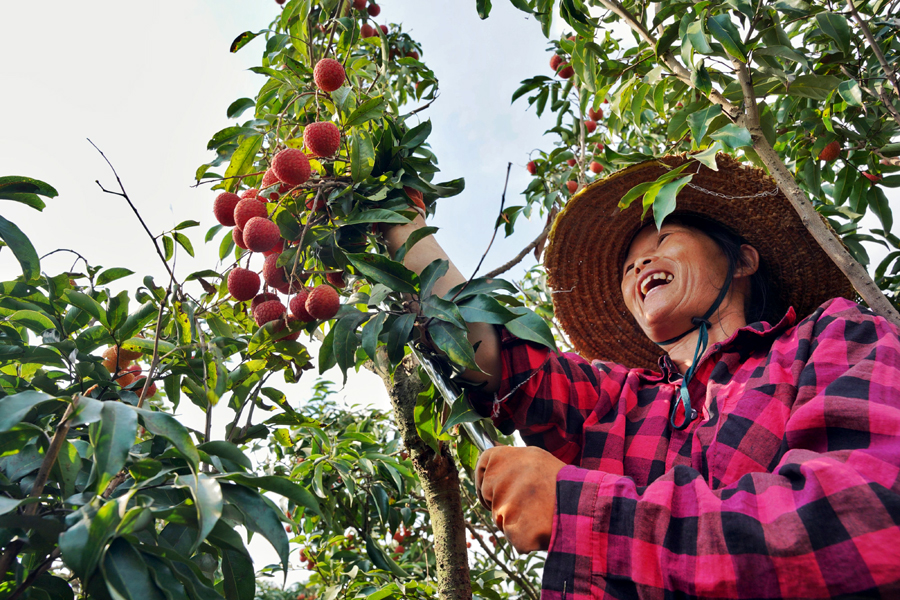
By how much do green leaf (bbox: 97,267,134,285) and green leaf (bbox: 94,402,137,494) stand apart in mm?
797

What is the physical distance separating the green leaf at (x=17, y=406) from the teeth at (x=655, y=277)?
43.1 inches

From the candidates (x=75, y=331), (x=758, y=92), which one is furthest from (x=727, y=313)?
(x=75, y=331)

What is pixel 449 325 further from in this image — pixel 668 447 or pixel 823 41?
pixel 823 41

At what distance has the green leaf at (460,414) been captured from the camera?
2.98 ft

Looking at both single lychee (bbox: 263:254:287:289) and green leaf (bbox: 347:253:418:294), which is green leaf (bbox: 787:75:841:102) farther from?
single lychee (bbox: 263:254:287:289)

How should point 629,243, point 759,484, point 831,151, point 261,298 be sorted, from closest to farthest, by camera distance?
point 759,484 → point 261,298 → point 629,243 → point 831,151

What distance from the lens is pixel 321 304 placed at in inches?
38.6

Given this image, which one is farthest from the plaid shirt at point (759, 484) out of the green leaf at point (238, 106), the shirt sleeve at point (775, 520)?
the green leaf at point (238, 106)

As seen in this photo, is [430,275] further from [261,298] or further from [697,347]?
[697,347]

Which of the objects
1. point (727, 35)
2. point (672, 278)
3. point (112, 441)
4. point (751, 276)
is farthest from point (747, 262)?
point (112, 441)

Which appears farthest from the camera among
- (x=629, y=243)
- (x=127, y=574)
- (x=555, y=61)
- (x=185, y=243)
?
(x=555, y=61)

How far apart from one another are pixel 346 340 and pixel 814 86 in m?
1.21

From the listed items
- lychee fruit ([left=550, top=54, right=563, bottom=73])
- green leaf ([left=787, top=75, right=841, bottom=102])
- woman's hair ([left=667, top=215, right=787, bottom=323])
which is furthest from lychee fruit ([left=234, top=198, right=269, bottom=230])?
lychee fruit ([left=550, top=54, right=563, bottom=73])

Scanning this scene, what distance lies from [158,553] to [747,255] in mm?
1324
